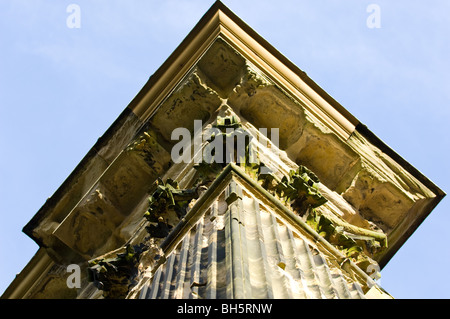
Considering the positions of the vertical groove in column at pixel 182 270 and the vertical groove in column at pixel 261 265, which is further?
the vertical groove in column at pixel 182 270

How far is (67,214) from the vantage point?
11.4m

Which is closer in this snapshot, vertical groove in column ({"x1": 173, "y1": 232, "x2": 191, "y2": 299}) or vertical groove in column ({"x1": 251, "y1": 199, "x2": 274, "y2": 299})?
vertical groove in column ({"x1": 251, "y1": 199, "x2": 274, "y2": 299})

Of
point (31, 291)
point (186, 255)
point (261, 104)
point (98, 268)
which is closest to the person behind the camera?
point (186, 255)

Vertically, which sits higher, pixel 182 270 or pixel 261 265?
pixel 261 265

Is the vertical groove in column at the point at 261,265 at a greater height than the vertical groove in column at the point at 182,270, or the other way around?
the vertical groove in column at the point at 261,265

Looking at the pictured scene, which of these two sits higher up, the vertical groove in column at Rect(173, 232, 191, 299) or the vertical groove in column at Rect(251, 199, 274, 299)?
the vertical groove in column at Rect(251, 199, 274, 299)

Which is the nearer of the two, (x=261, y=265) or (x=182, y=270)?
(x=261, y=265)
